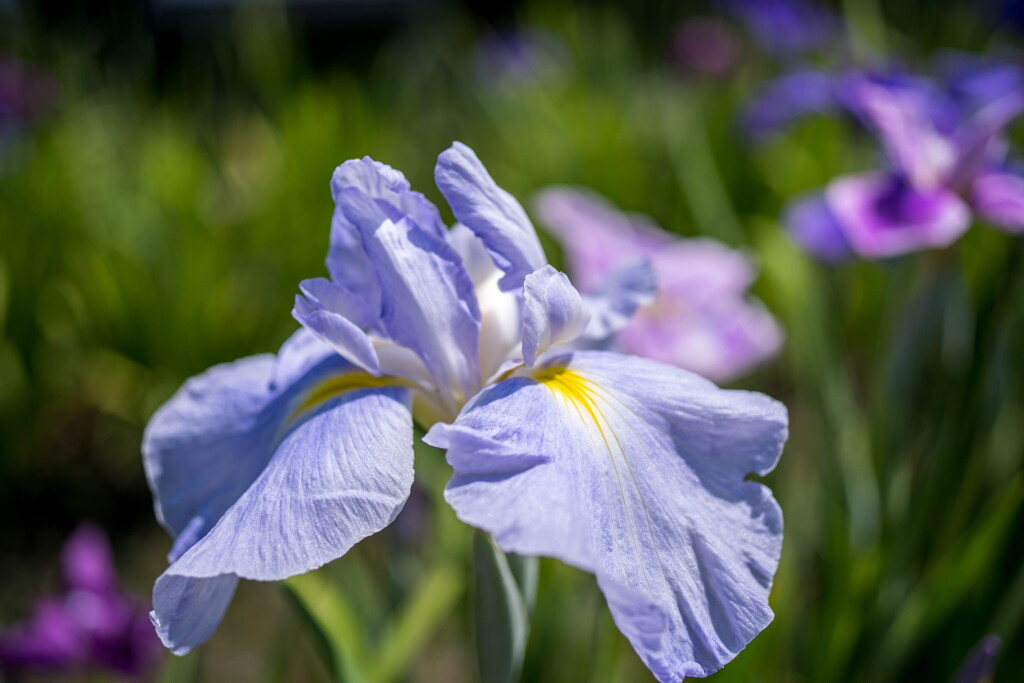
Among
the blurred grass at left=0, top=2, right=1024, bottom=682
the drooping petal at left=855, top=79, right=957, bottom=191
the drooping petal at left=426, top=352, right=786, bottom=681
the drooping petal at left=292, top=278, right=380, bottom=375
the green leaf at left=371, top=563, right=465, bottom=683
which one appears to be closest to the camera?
the drooping petal at left=426, top=352, right=786, bottom=681

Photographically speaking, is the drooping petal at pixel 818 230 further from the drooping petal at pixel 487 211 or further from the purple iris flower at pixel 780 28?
the purple iris flower at pixel 780 28

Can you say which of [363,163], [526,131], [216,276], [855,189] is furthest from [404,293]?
[526,131]

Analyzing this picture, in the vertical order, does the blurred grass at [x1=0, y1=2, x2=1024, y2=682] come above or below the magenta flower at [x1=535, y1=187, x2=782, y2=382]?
below

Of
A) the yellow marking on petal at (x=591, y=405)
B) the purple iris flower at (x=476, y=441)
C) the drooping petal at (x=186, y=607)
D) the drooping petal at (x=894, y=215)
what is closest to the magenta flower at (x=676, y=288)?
the drooping petal at (x=894, y=215)

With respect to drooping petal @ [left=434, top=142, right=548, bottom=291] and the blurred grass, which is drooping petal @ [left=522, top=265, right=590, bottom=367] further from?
the blurred grass

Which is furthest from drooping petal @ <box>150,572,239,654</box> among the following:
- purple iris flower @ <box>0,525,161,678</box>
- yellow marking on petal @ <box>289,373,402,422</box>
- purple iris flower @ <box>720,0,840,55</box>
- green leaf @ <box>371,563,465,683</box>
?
purple iris flower @ <box>720,0,840,55</box>

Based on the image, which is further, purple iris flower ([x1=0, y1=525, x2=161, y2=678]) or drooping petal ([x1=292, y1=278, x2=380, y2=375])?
purple iris flower ([x1=0, y1=525, x2=161, y2=678])
